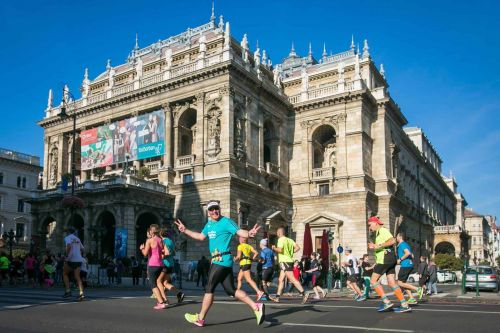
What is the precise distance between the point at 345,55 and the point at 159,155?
2448 cm

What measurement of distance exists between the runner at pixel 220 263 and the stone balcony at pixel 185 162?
30.1 m

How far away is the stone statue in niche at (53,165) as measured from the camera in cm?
4825

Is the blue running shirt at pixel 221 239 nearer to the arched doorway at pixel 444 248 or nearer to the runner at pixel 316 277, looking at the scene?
the runner at pixel 316 277

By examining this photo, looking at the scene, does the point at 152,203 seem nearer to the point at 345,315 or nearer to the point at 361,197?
the point at 361,197

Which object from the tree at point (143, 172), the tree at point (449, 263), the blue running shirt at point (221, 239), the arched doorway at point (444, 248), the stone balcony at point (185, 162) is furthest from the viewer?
the arched doorway at point (444, 248)

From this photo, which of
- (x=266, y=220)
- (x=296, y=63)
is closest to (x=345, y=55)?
(x=296, y=63)

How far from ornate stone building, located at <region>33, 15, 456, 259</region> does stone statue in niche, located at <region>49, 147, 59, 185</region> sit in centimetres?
10

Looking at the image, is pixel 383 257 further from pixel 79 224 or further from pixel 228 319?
pixel 79 224

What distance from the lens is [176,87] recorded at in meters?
40.8

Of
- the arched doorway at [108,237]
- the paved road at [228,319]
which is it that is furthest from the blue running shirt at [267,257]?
the arched doorway at [108,237]

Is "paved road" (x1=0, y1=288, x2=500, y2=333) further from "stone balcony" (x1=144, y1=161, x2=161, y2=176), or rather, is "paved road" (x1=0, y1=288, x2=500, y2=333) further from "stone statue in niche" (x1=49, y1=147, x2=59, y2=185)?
"stone statue in niche" (x1=49, y1=147, x2=59, y2=185)

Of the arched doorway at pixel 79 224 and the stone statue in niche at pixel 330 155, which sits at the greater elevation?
the stone statue in niche at pixel 330 155

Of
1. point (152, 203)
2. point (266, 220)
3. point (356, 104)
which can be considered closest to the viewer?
point (152, 203)

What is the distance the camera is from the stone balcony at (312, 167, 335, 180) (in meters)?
43.2
